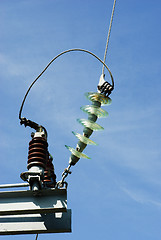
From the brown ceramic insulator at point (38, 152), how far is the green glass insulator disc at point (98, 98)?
2.91ft

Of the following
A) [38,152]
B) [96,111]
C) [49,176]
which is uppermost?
[96,111]

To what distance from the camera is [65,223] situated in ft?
16.5

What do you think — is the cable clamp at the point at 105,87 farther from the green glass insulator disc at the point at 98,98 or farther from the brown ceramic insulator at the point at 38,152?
the brown ceramic insulator at the point at 38,152

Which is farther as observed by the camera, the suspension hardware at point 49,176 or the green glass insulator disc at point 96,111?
the suspension hardware at point 49,176

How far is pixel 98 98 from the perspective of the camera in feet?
18.3

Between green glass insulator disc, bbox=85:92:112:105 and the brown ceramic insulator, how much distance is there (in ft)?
2.91

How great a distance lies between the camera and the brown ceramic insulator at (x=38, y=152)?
17.3 feet

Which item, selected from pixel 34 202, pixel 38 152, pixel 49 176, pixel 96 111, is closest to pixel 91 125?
pixel 96 111

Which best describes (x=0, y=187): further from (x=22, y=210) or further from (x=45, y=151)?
(x=45, y=151)

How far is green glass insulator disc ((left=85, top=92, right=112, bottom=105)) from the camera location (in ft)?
18.3

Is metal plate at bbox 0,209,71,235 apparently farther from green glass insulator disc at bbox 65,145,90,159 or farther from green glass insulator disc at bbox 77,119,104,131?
green glass insulator disc at bbox 77,119,104,131

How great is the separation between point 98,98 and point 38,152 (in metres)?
1.13

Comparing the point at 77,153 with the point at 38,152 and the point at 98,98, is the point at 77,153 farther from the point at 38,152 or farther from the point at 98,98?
the point at 98,98

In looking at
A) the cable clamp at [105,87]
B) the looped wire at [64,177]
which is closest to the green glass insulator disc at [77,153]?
the looped wire at [64,177]
